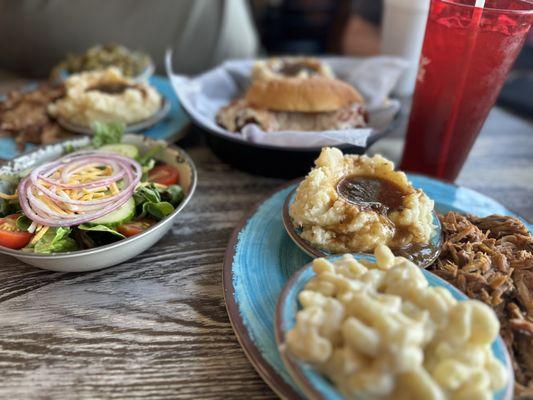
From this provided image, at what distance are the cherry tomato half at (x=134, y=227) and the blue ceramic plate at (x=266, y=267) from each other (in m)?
0.29

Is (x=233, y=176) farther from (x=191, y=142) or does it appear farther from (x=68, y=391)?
(x=68, y=391)

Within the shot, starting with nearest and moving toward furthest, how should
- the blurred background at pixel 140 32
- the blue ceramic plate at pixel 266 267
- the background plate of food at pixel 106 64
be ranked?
the blue ceramic plate at pixel 266 267 → the background plate of food at pixel 106 64 → the blurred background at pixel 140 32

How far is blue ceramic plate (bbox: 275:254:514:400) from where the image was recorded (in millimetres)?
756

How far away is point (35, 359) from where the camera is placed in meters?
0.99

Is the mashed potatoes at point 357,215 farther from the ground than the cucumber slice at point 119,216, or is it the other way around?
the mashed potatoes at point 357,215

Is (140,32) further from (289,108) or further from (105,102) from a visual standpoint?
(289,108)

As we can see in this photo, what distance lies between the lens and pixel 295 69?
227 cm

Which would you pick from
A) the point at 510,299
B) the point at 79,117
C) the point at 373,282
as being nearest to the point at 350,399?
the point at 373,282

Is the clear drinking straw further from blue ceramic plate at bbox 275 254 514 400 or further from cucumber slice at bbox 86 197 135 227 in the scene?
cucumber slice at bbox 86 197 135 227

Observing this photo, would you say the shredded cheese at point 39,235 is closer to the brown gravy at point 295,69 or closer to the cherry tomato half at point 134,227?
the cherry tomato half at point 134,227

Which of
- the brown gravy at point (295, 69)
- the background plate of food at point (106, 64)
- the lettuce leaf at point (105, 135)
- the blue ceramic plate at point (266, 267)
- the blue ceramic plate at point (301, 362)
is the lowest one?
Answer: the blue ceramic plate at point (266, 267)

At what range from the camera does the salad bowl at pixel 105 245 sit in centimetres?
111

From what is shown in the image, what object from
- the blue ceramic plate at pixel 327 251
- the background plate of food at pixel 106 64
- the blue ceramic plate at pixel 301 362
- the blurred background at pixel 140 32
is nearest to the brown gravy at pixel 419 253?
the blue ceramic plate at pixel 327 251

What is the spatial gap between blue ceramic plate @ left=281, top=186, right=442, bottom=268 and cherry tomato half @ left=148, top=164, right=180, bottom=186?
0.47 metres
